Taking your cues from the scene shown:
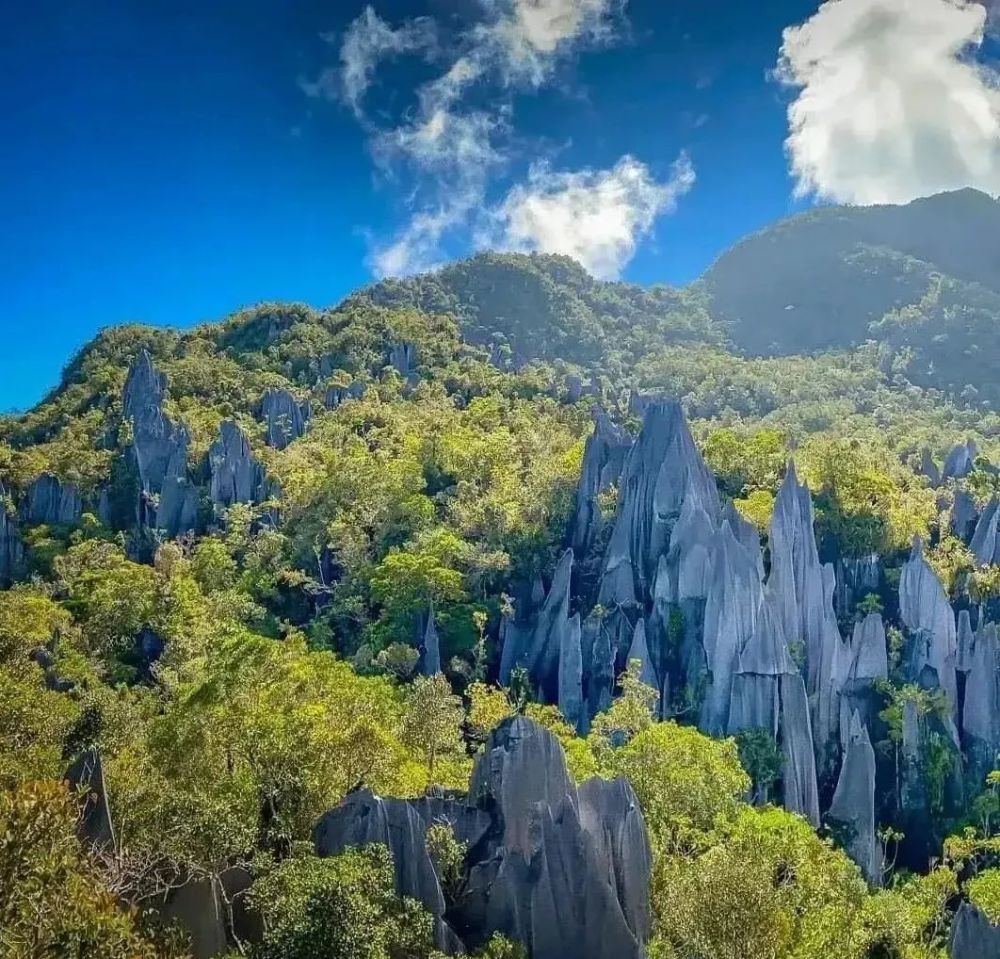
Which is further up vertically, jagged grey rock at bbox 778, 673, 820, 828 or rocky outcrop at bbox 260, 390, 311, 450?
rocky outcrop at bbox 260, 390, 311, 450

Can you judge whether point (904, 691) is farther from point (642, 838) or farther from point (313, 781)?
point (313, 781)

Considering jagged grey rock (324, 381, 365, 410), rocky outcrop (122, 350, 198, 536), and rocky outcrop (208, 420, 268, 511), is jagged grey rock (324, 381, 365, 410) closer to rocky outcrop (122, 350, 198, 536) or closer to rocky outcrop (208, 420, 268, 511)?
rocky outcrop (122, 350, 198, 536)

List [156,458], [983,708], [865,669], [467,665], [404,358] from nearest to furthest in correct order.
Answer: [983,708] < [865,669] < [467,665] < [156,458] < [404,358]

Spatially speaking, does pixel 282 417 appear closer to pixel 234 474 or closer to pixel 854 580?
pixel 234 474

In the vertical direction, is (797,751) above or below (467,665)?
below

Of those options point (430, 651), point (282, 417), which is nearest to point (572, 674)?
point (430, 651)

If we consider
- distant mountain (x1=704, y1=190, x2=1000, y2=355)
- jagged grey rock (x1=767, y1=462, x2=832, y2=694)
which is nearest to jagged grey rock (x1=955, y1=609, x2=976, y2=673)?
jagged grey rock (x1=767, y1=462, x2=832, y2=694)

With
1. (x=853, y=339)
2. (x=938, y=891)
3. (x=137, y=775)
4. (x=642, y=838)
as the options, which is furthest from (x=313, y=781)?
(x=853, y=339)

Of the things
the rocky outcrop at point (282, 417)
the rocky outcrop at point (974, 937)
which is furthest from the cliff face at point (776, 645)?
the rocky outcrop at point (282, 417)
